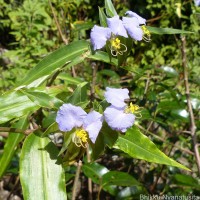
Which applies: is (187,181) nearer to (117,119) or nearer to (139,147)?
(139,147)

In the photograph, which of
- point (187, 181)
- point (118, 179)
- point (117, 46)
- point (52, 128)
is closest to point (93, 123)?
point (52, 128)

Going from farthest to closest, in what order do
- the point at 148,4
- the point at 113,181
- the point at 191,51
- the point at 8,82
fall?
1. the point at 148,4
2. the point at 191,51
3. the point at 8,82
4. the point at 113,181

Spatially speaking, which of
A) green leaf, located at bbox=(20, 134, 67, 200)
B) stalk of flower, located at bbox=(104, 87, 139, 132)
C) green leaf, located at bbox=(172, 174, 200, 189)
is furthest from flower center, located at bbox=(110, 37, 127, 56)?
green leaf, located at bbox=(172, 174, 200, 189)

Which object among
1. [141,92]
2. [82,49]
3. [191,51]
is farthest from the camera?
[191,51]

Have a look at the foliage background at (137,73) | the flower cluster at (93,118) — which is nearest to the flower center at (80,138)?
the flower cluster at (93,118)

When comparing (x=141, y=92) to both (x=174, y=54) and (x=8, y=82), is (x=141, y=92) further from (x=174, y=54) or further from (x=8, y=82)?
(x=174, y=54)

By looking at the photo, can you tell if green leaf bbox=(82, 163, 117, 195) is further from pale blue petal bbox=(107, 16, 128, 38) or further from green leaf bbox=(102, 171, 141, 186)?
pale blue petal bbox=(107, 16, 128, 38)

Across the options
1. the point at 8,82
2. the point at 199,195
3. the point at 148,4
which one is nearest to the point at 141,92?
the point at 199,195

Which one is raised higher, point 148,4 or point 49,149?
point 49,149
